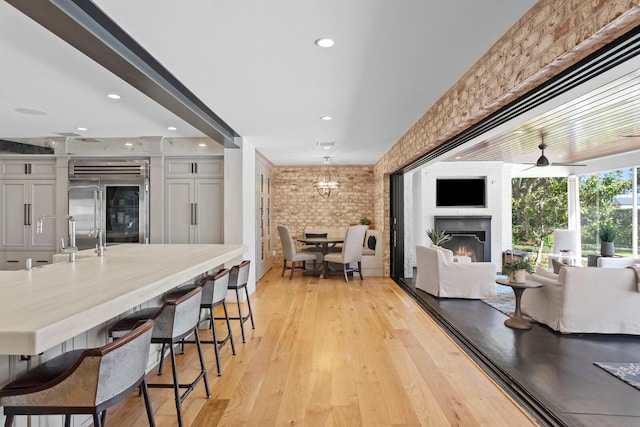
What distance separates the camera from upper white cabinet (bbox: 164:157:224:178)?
5.86 metres

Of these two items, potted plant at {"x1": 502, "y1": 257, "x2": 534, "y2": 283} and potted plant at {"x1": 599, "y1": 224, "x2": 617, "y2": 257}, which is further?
potted plant at {"x1": 599, "y1": 224, "x2": 617, "y2": 257}

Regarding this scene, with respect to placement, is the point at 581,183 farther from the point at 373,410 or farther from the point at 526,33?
the point at 373,410

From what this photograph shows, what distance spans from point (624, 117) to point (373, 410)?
15.0ft

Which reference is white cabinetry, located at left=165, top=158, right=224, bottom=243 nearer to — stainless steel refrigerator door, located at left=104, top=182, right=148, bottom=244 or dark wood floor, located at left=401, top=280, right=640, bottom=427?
stainless steel refrigerator door, located at left=104, top=182, right=148, bottom=244

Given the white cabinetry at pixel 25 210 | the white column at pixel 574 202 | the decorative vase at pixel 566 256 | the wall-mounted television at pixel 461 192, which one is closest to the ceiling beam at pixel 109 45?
the white cabinetry at pixel 25 210

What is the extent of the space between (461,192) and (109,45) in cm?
761

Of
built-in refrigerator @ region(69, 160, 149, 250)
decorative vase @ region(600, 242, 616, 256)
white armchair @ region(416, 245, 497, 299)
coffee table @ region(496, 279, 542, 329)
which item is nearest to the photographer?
coffee table @ region(496, 279, 542, 329)

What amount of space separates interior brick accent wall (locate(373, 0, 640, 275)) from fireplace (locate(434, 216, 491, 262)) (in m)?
4.73

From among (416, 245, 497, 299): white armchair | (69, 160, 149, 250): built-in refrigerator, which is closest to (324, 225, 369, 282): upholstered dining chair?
(416, 245, 497, 299): white armchair

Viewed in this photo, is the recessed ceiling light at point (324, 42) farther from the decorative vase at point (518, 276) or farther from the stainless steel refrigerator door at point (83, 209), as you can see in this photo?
the stainless steel refrigerator door at point (83, 209)

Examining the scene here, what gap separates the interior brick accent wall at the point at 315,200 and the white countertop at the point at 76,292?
6.05m

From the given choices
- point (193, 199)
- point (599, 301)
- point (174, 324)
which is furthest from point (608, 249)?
point (174, 324)

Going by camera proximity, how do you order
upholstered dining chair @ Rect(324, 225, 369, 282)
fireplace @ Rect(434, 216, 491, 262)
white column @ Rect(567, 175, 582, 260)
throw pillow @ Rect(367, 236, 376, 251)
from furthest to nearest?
white column @ Rect(567, 175, 582, 260) → fireplace @ Rect(434, 216, 491, 262) → throw pillow @ Rect(367, 236, 376, 251) → upholstered dining chair @ Rect(324, 225, 369, 282)

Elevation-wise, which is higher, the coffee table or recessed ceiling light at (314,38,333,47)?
recessed ceiling light at (314,38,333,47)
